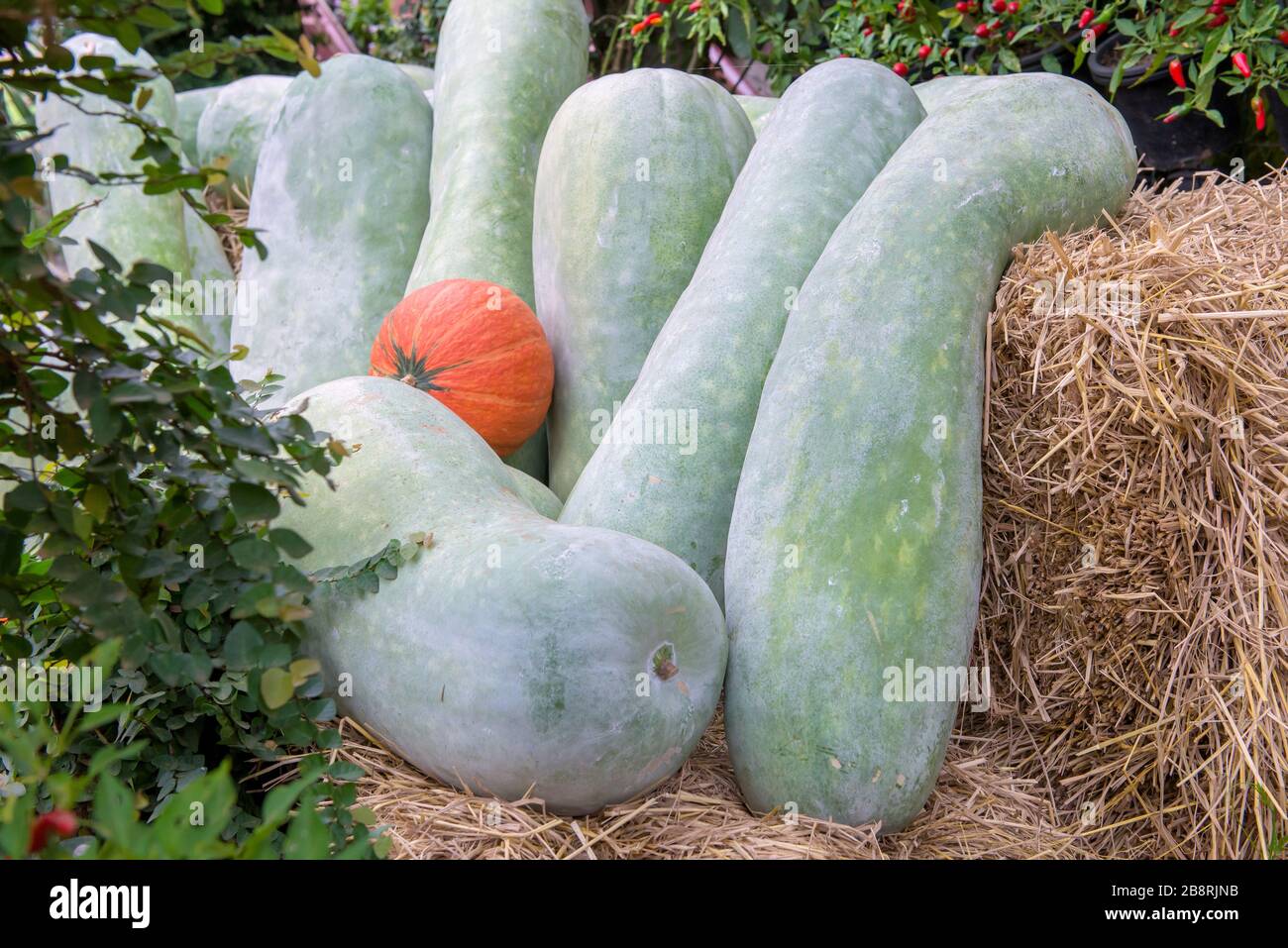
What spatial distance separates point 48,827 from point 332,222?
103 inches

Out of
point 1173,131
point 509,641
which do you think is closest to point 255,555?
point 509,641

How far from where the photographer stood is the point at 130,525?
1353 millimetres

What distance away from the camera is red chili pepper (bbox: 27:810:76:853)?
2.63 ft

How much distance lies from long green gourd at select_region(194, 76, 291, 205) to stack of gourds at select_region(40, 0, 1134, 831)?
0.65m

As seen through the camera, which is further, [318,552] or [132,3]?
[318,552]

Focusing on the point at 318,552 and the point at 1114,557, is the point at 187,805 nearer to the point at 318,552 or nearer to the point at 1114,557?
the point at 318,552

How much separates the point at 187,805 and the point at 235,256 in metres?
3.41

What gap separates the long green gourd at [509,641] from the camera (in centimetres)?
171

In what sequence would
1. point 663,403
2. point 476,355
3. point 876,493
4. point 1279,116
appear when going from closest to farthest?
point 876,493 < point 663,403 < point 476,355 < point 1279,116

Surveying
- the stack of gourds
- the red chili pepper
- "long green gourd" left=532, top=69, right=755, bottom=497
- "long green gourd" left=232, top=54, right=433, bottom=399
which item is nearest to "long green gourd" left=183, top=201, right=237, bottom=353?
"long green gourd" left=232, top=54, right=433, bottom=399

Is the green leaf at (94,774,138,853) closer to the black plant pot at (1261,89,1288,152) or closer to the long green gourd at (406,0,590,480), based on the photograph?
the long green gourd at (406,0,590,480)

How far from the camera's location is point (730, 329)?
2.32m

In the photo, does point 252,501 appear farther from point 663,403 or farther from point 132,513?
point 663,403
